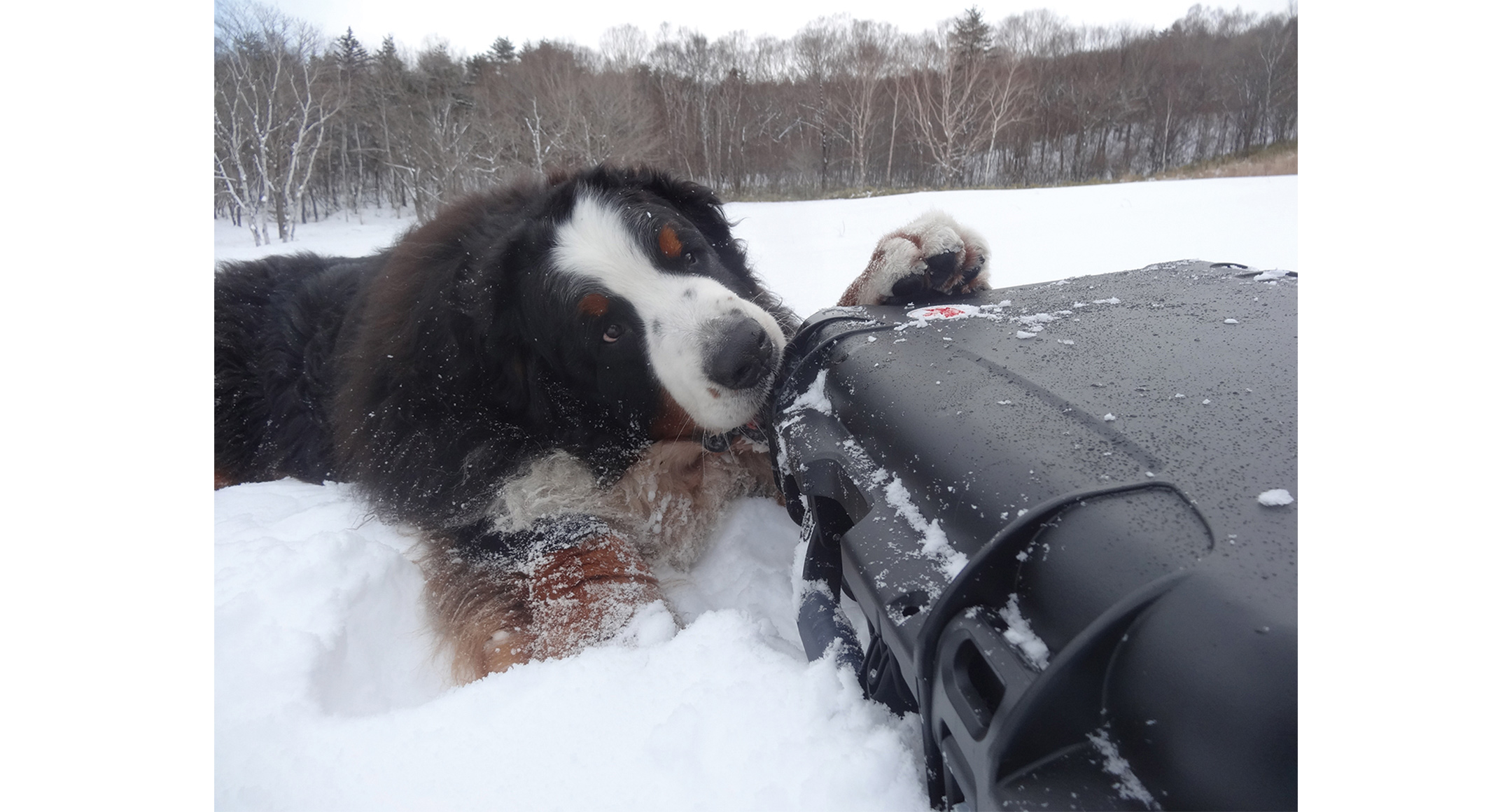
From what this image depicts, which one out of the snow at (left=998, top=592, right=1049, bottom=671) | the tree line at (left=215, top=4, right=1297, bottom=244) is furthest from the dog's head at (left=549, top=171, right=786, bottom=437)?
the snow at (left=998, top=592, right=1049, bottom=671)

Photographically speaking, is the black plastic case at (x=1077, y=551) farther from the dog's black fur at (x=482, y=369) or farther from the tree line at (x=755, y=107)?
the dog's black fur at (x=482, y=369)

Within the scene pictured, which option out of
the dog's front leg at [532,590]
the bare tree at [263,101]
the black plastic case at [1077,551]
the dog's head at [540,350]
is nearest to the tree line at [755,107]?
the bare tree at [263,101]

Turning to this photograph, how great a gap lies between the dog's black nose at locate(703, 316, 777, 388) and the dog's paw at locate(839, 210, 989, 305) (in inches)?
18.2

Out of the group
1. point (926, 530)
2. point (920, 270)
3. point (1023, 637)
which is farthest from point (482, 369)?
point (1023, 637)

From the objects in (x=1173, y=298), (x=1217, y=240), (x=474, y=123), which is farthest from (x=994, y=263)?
(x=474, y=123)

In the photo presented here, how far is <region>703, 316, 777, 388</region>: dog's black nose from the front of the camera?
6.36 ft

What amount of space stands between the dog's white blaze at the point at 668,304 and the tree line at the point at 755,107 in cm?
90

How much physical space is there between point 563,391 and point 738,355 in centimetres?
70

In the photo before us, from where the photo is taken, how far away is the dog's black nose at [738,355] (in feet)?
6.36

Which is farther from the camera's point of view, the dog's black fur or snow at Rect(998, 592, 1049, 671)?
the dog's black fur

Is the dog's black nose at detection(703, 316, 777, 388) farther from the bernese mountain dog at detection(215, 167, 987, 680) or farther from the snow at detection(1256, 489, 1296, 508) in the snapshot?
the snow at detection(1256, 489, 1296, 508)
